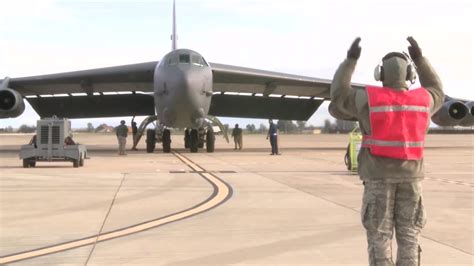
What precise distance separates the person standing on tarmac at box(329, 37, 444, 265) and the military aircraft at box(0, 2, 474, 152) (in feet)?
49.4

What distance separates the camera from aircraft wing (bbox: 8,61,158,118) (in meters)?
24.3

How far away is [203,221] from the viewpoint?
7086 millimetres

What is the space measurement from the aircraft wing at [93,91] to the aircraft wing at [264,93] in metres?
3.40

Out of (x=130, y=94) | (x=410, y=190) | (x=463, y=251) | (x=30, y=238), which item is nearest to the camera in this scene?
(x=410, y=190)

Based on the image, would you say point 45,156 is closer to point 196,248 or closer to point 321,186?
point 321,186

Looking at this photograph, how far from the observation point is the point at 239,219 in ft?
23.8

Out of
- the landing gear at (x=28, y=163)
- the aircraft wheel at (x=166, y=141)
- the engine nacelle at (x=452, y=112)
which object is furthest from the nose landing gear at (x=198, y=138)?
the landing gear at (x=28, y=163)

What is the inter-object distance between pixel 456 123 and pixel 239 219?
19.9m

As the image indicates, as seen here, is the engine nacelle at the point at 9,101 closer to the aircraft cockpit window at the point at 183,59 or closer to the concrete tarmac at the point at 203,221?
the aircraft cockpit window at the point at 183,59

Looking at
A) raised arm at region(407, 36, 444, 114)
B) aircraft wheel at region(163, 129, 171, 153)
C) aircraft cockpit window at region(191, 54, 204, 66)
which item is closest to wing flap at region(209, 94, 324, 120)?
aircraft wheel at region(163, 129, 171, 153)

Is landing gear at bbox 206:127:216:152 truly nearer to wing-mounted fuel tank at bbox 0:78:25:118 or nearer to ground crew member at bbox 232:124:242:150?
ground crew member at bbox 232:124:242:150

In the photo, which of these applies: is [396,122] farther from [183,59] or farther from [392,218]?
[183,59]

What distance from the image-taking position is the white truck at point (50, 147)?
1572 centimetres

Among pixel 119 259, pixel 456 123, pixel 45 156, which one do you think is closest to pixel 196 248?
pixel 119 259
